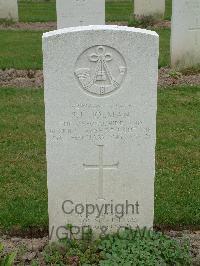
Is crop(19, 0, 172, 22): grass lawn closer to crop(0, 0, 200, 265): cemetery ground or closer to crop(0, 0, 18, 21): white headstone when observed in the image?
crop(0, 0, 18, 21): white headstone

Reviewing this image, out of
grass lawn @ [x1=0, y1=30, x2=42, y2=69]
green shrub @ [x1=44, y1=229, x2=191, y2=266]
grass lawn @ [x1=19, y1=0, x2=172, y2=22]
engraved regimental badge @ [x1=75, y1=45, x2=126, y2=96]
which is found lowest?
green shrub @ [x1=44, y1=229, x2=191, y2=266]

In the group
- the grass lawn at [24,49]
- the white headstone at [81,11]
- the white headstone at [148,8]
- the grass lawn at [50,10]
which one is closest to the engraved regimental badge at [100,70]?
the grass lawn at [24,49]

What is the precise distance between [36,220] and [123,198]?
0.88m

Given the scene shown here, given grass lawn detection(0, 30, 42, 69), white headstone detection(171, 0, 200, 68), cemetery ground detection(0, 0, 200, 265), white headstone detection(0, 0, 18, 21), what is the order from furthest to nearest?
white headstone detection(0, 0, 18, 21)
grass lawn detection(0, 30, 42, 69)
white headstone detection(171, 0, 200, 68)
cemetery ground detection(0, 0, 200, 265)

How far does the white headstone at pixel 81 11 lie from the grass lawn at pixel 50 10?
524 cm

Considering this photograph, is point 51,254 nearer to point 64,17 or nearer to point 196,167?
point 196,167

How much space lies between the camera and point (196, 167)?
5.58 meters

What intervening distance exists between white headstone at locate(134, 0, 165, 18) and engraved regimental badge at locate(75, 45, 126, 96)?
11064mm

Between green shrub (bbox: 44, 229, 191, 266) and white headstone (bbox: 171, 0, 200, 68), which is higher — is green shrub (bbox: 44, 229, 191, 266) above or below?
below

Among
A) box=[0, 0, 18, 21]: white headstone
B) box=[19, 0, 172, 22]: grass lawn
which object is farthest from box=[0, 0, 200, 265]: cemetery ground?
box=[19, 0, 172, 22]: grass lawn

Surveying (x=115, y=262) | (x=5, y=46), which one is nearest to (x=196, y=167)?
(x=115, y=262)

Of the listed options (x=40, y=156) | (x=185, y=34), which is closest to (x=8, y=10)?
(x=185, y=34)

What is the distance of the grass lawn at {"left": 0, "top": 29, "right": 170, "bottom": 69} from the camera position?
982 cm

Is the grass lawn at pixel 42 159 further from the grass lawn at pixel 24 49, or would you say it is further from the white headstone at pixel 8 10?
the white headstone at pixel 8 10
